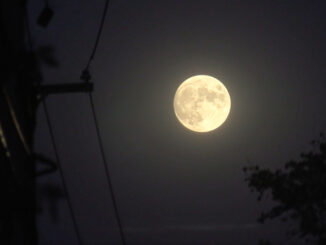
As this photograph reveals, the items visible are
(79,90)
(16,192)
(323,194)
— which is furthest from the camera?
(323,194)

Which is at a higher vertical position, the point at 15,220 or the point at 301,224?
the point at 301,224

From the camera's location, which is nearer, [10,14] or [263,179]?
[10,14]

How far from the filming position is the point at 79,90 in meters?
8.70

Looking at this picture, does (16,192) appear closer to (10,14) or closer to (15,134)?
(15,134)

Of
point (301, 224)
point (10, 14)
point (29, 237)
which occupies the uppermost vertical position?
point (301, 224)

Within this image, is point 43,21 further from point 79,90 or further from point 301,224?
point 301,224

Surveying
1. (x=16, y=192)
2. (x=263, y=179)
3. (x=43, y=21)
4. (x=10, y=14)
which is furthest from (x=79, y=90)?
(x=263, y=179)

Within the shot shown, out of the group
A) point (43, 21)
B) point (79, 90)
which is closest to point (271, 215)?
point (79, 90)

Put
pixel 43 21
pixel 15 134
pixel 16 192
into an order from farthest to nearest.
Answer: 1. pixel 43 21
2. pixel 15 134
3. pixel 16 192

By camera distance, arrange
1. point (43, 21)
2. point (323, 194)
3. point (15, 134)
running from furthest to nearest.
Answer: point (323, 194) < point (43, 21) < point (15, 134)

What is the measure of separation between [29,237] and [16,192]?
0.58 m

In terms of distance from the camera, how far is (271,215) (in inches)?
661

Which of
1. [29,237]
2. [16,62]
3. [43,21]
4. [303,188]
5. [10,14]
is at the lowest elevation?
[29,237]

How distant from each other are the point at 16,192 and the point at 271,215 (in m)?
12.7
